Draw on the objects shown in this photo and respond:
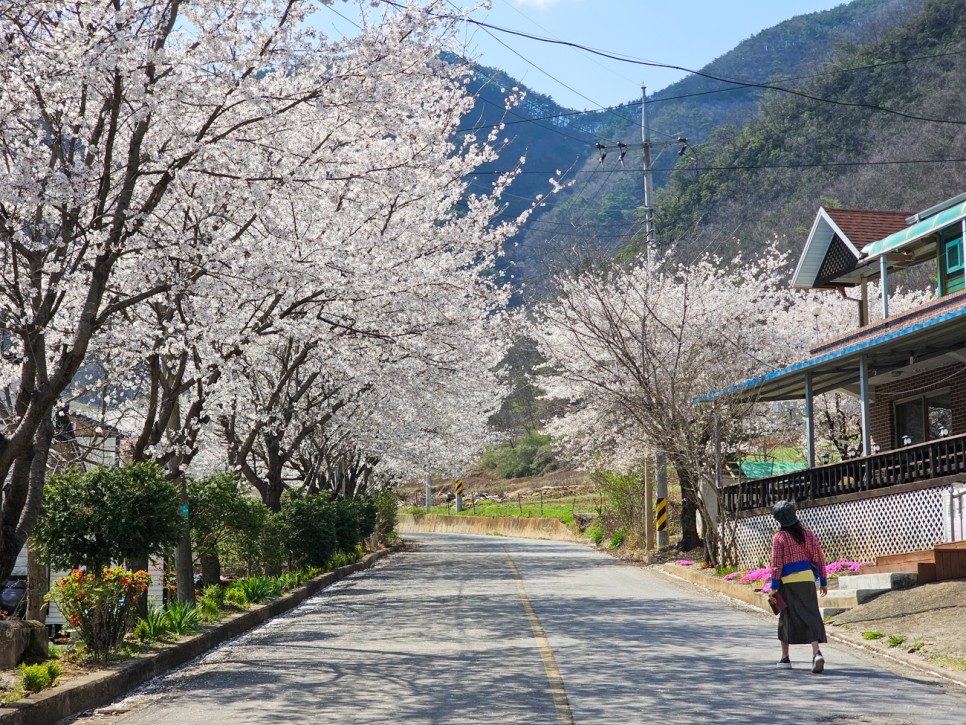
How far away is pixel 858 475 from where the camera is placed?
2034 cm

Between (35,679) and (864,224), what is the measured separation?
25546 mm

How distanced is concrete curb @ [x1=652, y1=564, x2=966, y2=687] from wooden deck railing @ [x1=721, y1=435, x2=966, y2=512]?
2.13 m

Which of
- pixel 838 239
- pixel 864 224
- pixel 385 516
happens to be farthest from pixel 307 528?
pixel 385 516

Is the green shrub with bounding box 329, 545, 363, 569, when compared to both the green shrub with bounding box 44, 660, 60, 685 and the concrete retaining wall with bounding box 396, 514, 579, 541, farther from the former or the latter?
the concrete retaining wall with bounding box 396, 514, 579, 541

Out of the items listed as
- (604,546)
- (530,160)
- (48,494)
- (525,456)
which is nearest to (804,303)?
(604,546)

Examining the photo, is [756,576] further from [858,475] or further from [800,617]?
[800,617]

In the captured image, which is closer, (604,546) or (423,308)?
(423,308)

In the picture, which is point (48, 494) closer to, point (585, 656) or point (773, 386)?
point (585, 656)

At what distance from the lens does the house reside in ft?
60.2

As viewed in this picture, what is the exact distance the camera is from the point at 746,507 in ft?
82.9

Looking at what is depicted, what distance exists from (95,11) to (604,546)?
115 ft

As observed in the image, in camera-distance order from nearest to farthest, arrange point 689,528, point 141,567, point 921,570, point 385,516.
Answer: point 141,567 → point 921,570 → point 689,528 → point 385,516

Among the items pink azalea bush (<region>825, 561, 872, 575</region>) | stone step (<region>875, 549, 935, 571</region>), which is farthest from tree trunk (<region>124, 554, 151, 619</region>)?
pink azalea bush (<region>825, 561, 872, 575</region>)

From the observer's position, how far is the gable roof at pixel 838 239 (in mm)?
28000
